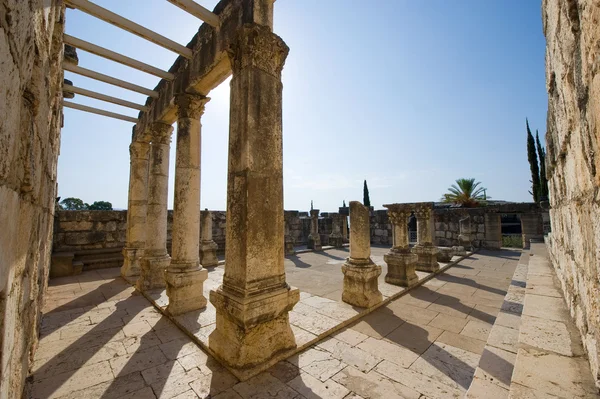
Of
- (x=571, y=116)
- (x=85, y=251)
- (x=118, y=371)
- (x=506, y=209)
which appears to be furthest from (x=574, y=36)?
(x=506, y=209)

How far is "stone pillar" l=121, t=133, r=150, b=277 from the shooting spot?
6.86 m

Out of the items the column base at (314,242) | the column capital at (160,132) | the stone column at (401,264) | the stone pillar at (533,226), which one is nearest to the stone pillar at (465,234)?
the stone pillar at (533,226)

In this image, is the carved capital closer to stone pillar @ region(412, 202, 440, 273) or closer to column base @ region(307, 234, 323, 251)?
stone pillar @ region(412, 202, 440, 273)

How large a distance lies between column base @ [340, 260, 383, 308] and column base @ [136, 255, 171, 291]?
13.1 feet

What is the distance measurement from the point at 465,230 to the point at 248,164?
41.4 ft

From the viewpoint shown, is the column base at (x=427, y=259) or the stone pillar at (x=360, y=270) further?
the column base at (x=427, y=259)

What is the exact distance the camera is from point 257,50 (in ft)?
10.6

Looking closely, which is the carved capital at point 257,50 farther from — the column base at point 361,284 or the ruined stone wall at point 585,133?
the column base at point 361,284

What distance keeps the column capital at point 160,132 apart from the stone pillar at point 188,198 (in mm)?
1489

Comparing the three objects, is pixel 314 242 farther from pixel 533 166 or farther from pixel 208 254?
pixel 533 166

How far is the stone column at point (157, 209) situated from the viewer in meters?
5.75

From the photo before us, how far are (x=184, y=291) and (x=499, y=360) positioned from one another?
4.36m

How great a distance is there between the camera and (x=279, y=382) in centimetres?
262

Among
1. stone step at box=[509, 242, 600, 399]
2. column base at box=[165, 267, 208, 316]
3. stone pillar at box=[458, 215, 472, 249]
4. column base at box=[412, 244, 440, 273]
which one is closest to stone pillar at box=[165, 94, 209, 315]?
column base at box=[165, 267, 208, 316]
